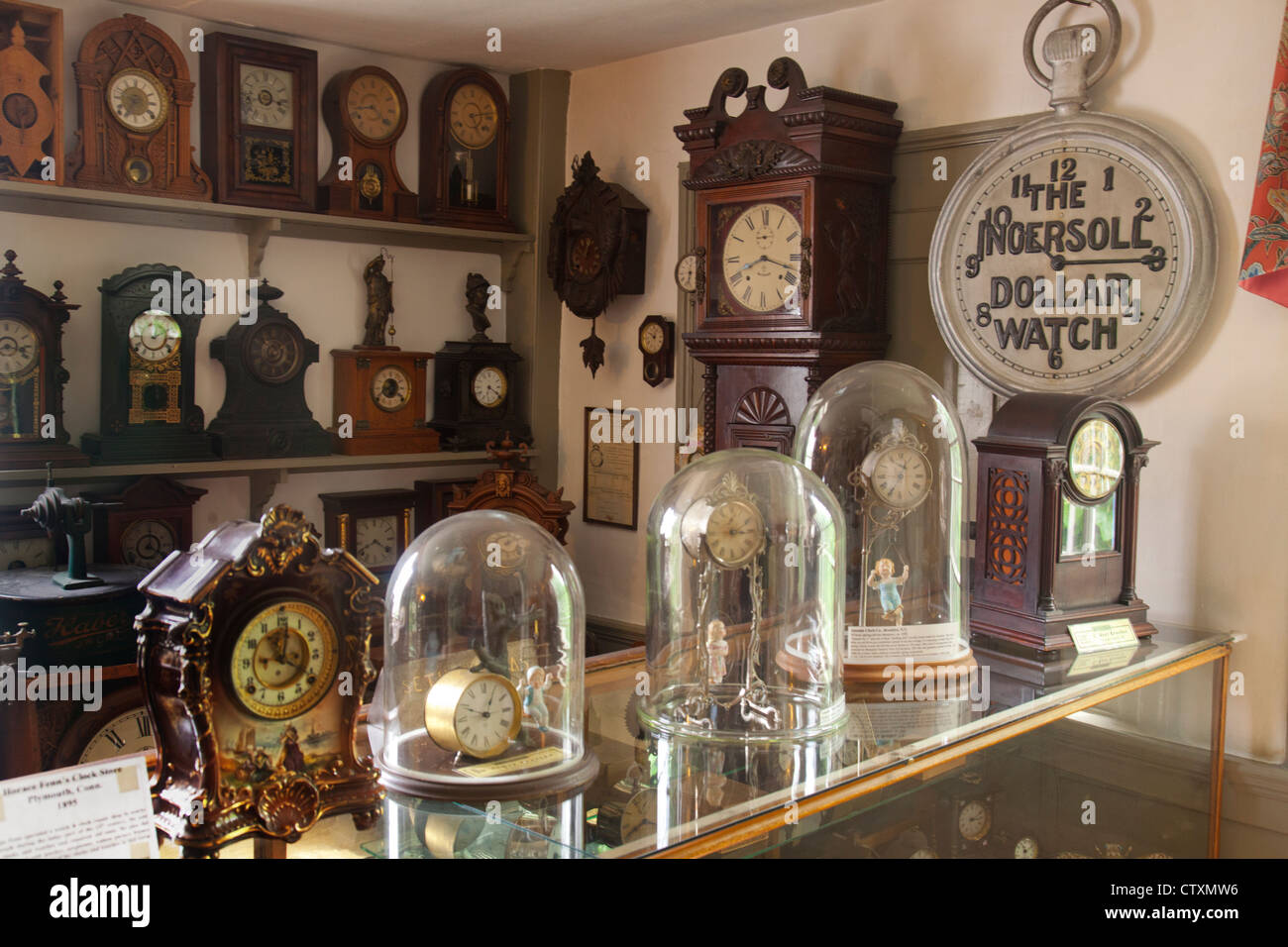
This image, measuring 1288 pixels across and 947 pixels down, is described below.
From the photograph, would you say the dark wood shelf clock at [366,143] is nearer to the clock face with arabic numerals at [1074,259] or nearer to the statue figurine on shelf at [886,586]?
the clock face with arabic numerals at [1074,259]

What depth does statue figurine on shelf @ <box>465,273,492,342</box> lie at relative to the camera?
4.81m

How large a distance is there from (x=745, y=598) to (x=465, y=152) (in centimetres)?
329

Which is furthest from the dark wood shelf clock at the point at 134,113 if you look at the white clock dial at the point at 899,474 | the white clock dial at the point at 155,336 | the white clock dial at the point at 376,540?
the white clock dial at the point at 899,474

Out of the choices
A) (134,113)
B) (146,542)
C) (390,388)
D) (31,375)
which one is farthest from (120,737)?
(134,113)

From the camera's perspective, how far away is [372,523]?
14.6 ft

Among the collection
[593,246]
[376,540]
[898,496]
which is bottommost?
[376,540]

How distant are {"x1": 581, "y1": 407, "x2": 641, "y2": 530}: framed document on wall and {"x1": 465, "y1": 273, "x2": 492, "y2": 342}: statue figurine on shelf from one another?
0.56 m

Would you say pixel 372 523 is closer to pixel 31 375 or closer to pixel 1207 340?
pixel 31 375

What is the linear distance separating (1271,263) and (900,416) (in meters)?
1.22

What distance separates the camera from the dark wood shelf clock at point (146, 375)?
3.75m

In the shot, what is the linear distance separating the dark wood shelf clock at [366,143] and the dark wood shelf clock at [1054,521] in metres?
2.73

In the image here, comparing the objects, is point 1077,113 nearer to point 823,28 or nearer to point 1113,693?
point 823,28

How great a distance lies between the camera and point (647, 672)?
2008 millimetres

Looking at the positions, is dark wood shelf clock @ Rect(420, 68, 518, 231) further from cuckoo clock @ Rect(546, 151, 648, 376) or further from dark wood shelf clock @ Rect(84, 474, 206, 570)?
dark wood shelf clock @ Rect(84, 474, 206, 570)
